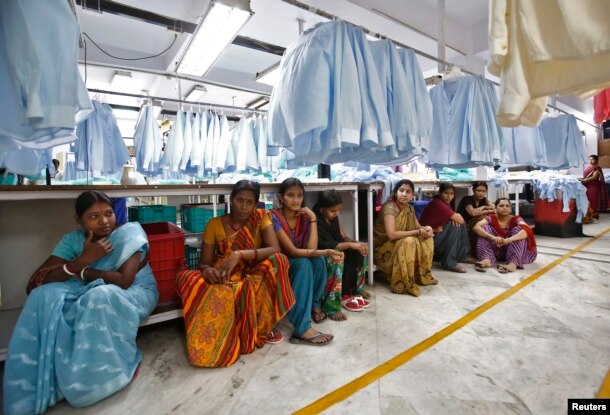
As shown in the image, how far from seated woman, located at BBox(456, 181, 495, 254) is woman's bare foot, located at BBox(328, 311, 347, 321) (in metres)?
2.51

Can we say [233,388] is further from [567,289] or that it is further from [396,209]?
[567,289]

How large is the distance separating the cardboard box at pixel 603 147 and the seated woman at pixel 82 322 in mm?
12979

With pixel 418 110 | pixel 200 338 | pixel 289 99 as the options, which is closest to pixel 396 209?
pixel 418 110

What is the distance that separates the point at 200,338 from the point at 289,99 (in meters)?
1.56

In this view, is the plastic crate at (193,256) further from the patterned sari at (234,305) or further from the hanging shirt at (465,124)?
the hanging shirt at (465,124)

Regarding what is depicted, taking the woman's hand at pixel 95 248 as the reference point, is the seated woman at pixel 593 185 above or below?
above

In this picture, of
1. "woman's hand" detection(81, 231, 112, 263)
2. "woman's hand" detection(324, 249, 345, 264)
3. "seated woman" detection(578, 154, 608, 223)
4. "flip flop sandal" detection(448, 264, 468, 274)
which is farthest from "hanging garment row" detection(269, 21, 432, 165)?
"seated woman" detection(578, 154, 608, 223)

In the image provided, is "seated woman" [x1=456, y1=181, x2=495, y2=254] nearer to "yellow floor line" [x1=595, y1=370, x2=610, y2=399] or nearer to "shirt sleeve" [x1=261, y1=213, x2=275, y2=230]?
"yellow floor line" [x1=595, y1=370, x2=610, y2=399]

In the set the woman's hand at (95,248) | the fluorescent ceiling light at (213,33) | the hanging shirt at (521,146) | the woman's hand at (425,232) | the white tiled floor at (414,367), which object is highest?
the fluorescent ceiling light at (213,33)

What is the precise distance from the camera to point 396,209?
10.2 feet

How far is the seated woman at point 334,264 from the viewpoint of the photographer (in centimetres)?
243

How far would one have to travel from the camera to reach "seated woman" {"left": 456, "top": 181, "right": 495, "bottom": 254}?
393 cm

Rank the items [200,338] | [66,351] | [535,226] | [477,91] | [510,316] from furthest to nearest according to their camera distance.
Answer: [535,226]
[477,91]
[510,316]
[200,338]
[66,351]

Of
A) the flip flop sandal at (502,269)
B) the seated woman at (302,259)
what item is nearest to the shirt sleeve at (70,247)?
the seated woman at (302,259)
